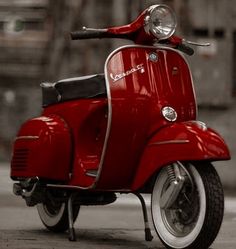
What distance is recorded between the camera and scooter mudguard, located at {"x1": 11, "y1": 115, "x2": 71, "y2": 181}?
20.0 ft

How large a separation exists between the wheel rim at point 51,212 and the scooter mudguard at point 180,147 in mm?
1106

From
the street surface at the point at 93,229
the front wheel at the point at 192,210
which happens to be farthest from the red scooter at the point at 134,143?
the street surface at the point at 93,229

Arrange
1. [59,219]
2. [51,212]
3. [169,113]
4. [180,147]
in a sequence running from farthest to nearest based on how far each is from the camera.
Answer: [51,212]
[59,219]
[169,113]
[180,147]

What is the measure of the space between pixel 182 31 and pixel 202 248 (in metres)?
7.75

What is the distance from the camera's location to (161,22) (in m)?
5.74

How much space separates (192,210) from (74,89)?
1.43 metres

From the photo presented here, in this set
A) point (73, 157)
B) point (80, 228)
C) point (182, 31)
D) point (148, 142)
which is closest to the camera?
point (148, 142)

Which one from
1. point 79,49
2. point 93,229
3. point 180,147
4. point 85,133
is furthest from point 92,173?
point 79,49

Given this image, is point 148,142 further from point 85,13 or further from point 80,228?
point 85,13

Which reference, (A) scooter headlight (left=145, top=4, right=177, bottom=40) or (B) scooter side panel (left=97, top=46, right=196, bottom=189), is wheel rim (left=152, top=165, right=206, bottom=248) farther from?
(A) scooter headlight (left=145, top=4, right=177, bottom=40)

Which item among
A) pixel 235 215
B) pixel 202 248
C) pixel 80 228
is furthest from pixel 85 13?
pixel 202 248

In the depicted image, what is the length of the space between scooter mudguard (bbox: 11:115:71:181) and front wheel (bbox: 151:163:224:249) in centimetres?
89

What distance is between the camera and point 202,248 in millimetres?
5125

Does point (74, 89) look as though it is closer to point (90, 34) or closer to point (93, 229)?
point (90, 34)
